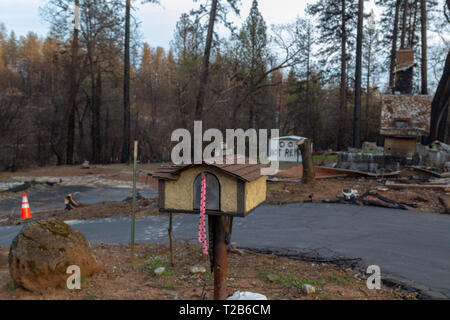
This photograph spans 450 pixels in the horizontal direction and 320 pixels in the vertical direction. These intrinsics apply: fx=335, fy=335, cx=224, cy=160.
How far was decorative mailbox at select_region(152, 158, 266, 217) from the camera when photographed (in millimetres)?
3146

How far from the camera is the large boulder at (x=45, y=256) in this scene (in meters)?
4.14

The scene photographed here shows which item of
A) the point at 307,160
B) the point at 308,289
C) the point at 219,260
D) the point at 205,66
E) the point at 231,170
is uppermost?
the point at 205,66

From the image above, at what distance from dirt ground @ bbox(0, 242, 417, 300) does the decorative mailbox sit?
1.32 meters

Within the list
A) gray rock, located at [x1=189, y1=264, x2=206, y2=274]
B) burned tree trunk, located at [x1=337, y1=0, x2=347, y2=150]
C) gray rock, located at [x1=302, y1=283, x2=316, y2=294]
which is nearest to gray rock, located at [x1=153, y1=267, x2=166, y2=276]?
gray rock, located at [x1=189, y1=264, x2=206, y2=274]

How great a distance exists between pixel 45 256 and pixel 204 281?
2.05m

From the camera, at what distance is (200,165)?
3281 mm

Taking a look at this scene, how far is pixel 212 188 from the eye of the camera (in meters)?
3.24

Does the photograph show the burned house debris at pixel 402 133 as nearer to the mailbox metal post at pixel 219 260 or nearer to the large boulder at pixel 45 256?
the mailbox metal post at pixel 219 260

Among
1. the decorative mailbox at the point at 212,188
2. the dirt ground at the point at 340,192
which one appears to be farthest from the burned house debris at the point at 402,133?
the decorative mailbox at the point at 212,188

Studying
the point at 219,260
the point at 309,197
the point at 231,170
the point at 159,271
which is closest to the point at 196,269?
the point at 159,271

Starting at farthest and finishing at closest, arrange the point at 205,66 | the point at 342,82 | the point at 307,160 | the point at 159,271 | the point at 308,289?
the point at 342,82, the point at 205,66, the point at 307,160, the point at 159,271, the point at 308,289

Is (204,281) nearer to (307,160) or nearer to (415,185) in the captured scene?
(307,160)

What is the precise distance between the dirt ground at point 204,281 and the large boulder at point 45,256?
136 millimetres
